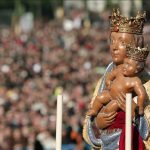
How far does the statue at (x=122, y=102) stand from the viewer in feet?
17.1

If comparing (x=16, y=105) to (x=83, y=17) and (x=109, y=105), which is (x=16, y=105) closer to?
(x=109, y=105)

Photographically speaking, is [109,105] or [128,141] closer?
[128,141]

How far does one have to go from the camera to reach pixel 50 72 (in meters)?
18.5

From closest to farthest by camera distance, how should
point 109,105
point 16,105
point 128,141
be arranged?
point 128,141, point 109,105, point 16,105

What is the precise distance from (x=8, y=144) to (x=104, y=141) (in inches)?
266

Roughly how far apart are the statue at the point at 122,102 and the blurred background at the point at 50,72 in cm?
88

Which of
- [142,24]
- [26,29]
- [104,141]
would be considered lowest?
[26,29]

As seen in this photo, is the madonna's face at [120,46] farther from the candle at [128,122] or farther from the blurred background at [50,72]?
the blurred background at [50,72]

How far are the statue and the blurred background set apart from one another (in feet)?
2.89

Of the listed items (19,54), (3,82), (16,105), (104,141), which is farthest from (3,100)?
(104,141)

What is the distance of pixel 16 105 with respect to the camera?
1493 cm

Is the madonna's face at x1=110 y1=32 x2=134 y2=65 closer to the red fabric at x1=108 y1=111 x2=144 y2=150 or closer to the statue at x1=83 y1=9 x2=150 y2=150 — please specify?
the statue at x1=83 y1=9 x2=150 y2=150

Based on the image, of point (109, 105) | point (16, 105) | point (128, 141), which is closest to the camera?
point (128, 141)

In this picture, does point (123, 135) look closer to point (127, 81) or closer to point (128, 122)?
point (127, 81)
